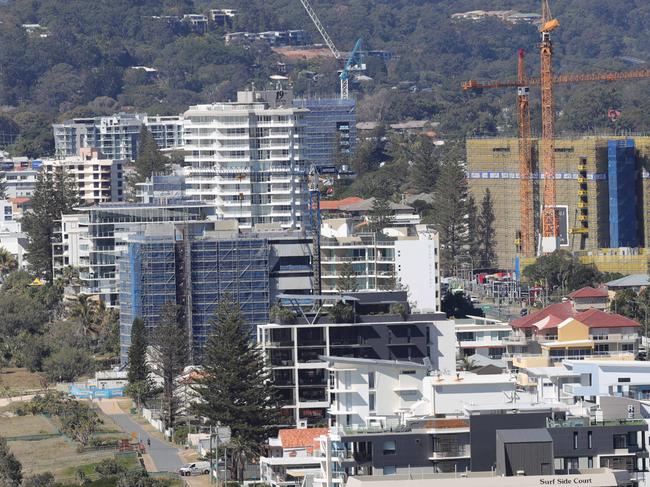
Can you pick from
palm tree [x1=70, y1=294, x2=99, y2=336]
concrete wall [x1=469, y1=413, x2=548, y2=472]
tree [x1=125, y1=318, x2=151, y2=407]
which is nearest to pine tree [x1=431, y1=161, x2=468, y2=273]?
palm tree [x1=70, y1=294, x2=99, y2=336]

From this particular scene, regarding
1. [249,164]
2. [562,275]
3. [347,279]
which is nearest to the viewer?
[347,279]

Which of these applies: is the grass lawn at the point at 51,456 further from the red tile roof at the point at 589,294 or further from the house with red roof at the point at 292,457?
the red tile roof at the point at 589,294

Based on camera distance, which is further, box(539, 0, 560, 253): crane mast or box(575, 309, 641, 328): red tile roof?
box(539, 0, 560, 253): crane mast

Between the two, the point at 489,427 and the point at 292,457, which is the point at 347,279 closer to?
the point at 292,457

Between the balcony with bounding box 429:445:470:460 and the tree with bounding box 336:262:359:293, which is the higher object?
the tree with bounding box 336:262:359:293

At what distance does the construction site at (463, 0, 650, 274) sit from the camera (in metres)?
136

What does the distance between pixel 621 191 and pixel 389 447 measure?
278ft

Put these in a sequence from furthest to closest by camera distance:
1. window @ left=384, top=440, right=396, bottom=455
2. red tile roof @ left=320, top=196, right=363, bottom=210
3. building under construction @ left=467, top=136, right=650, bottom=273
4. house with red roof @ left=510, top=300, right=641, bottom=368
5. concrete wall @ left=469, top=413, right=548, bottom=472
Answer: red tile roof @ left=320, top=196, right=363, bottom=210 < building under construction @ left=467, top=136, right=650, bottom=273 < house with red roof @ left=510, top=300, right=641, bottom=368 < window @ left=384, top=440, right=396, bottom=455 < concrete wall @ left=469, top=413, right=548, bottom=472

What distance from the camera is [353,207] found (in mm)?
143250

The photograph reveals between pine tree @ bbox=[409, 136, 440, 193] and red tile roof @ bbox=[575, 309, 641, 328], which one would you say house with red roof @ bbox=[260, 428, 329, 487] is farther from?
pine tree @ bbox=[409, 136, 440, 193]

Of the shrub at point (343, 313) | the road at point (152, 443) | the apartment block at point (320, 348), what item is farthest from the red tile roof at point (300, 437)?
the shrub at point (343, 313)

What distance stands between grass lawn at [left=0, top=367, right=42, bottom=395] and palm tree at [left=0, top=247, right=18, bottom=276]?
2944 centimetres

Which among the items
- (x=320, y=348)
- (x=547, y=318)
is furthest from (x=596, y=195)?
(x=320, y=348)

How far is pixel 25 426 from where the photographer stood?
88812 millimetres
